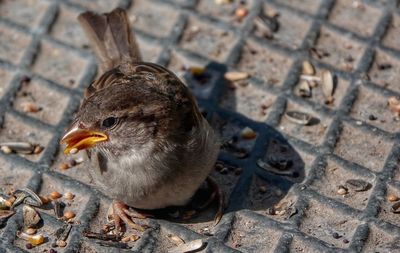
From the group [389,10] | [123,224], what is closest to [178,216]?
[123,224]

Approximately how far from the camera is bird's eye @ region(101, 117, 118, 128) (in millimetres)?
4688

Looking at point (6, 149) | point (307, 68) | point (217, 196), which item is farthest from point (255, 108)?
point (6, 149)

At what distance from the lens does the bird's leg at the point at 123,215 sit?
4.98 m

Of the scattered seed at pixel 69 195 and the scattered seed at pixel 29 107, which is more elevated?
the scattered seed at pixel 29 107

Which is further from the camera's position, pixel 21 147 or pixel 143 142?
pixel 21 147

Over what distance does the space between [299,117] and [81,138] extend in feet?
4.52

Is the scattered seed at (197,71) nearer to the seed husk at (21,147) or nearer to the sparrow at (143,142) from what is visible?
the sparrow at (143,142)

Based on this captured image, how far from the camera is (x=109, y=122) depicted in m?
4.70

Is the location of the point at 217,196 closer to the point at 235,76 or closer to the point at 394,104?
the point at 235,76

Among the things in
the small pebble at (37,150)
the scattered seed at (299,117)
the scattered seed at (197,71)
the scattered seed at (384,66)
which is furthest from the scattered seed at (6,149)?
the scattered seed at (384,66)

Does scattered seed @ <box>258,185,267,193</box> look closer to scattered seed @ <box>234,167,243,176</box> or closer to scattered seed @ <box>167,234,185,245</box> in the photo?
scattered seed @ <box>234,167,243,176</box>

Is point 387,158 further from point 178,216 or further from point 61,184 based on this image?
point 61,184

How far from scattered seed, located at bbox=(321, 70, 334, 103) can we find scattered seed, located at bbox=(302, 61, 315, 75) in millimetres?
64

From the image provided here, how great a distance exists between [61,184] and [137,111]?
736mm
